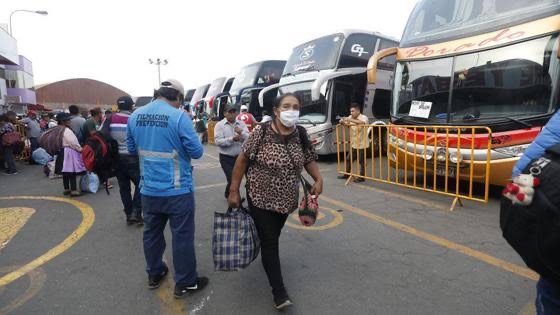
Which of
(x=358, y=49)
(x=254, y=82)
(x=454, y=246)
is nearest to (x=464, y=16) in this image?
(x=358, y=49)

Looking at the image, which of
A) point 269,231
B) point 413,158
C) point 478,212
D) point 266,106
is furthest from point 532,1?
point 266,106

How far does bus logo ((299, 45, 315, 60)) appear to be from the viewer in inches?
401

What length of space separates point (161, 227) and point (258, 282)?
0.99m

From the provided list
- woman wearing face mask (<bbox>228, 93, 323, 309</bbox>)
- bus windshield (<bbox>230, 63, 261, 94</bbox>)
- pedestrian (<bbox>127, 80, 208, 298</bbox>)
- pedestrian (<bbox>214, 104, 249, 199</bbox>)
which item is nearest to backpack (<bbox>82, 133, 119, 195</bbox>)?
pedestrian (<bbox>214, 104, 249, 199</bbox>)

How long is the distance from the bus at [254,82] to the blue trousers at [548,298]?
13430 mm

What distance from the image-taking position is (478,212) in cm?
480

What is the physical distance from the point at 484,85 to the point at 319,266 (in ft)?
13.2

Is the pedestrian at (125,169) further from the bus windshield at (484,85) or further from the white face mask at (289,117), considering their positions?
the bus windshield at (484,85)

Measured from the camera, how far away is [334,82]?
30.1 feet

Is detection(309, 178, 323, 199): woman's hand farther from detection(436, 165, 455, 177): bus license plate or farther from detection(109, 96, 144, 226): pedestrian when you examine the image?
detection(436, 165, 455, 177): bus license plate

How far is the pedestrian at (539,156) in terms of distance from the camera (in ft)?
5.06

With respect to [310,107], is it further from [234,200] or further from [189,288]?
[189,288]

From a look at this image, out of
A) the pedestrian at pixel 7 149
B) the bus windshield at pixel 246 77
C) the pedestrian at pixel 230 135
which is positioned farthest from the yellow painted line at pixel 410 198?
the bus windshield at pixel 246 77

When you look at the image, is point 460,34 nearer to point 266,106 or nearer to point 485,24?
point 485,24
